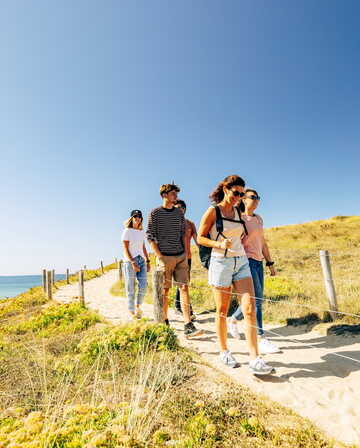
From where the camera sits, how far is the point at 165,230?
434 centimetres

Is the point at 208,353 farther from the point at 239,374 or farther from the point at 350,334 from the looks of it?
the point at 350,334

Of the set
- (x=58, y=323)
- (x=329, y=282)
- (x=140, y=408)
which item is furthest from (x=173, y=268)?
(x=58, y=323)

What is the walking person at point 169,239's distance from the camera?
169 inches

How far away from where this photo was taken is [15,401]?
8.30 feet

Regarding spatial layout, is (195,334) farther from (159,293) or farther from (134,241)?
(134,241)

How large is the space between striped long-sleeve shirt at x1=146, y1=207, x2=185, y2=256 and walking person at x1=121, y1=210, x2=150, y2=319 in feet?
4.04

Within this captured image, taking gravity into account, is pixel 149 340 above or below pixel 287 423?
above

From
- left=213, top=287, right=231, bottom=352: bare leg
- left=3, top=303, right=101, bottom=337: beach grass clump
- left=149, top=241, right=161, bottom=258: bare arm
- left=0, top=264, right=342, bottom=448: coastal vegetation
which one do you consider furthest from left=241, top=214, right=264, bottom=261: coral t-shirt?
left=3, top=303, right=101, bottom=337: beach grass clump

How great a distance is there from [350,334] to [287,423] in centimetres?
312

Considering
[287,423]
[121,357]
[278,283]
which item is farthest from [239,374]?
[278,283]

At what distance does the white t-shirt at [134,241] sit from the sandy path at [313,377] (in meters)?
1.80

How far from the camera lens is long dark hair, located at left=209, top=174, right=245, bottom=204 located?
2.98m

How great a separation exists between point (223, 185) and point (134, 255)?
293cm

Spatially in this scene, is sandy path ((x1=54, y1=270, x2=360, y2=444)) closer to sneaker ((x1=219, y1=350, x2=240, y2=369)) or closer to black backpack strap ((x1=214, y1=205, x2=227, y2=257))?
sneaker ((x1=219, y1=350, x2=240, y2=369))
